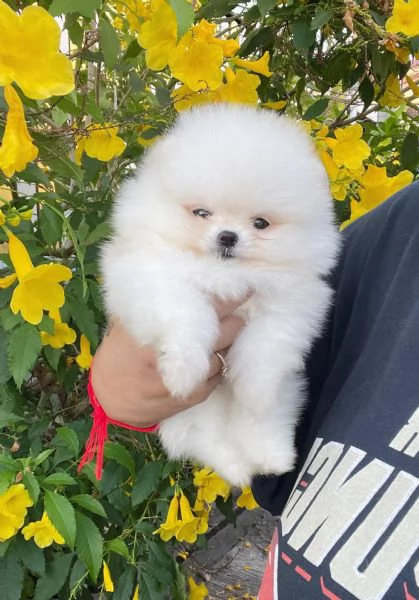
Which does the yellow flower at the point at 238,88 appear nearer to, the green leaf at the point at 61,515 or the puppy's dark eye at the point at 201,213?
the puppy's dark eye at the point at 201,213

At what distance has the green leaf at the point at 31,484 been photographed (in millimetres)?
923

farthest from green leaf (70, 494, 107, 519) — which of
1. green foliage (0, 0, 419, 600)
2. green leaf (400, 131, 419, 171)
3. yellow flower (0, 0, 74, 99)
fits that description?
green leaf (400, 131, 419, 171)

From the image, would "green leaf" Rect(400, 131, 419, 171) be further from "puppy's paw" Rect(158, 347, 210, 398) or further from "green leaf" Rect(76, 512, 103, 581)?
"green leaf" Rect(76, 512, 103, 581)

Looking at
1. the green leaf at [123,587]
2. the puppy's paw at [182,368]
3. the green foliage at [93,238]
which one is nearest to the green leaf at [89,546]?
the green foliage at [93,238]

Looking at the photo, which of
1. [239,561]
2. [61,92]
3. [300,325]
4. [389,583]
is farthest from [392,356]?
[239,561]

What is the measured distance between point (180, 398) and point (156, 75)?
35.3 inches

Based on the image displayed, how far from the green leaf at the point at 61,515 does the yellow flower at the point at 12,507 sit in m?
0.03

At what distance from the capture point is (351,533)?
62 cm

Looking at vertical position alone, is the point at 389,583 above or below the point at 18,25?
below

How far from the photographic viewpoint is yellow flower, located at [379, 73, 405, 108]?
137 cm

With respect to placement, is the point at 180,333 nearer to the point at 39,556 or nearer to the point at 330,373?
the point at 330,373

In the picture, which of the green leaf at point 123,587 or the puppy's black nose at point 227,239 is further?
the green leaf at point 123,587

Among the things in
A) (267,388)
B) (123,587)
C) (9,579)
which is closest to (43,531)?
(9,579)

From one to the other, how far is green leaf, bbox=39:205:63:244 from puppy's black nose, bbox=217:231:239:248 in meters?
0.35
